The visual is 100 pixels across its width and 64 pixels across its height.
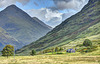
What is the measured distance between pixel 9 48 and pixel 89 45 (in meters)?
89.3

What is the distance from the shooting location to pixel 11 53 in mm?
128250

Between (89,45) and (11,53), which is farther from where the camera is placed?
(89,45)

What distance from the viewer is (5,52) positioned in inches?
4975

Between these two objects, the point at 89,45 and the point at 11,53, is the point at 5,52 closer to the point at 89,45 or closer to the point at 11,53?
the point at 11,53

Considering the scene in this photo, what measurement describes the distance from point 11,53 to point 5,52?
483 cm

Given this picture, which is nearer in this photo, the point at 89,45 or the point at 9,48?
the point at 9,48

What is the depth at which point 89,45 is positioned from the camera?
17388 centimetres

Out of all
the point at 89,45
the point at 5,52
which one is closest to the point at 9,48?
the point at 5,52

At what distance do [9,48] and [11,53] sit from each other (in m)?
4.70

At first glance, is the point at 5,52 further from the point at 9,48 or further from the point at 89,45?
the point at 89,45

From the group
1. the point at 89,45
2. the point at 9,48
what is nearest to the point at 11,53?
the point at 9,48

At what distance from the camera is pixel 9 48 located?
12656 centimetres
